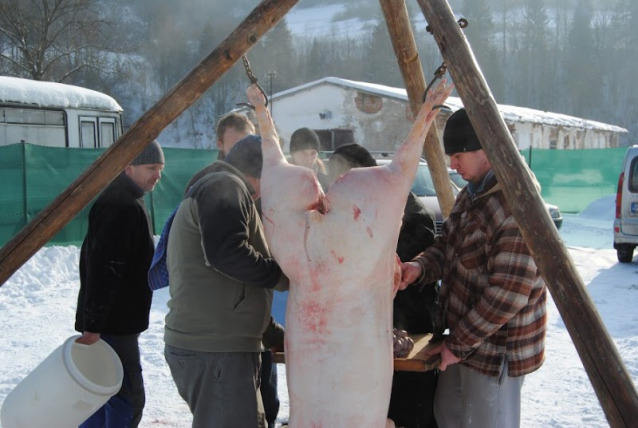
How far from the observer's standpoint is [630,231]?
35.7 feet

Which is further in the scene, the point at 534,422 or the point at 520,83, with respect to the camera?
the point at 520,83

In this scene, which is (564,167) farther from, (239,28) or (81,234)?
(239,28)

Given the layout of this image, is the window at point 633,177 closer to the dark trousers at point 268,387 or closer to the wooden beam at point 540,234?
the dark trousers at point 268,387

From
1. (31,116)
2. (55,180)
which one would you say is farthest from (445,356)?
(31,116)

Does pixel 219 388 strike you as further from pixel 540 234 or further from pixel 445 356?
pixel 540 234

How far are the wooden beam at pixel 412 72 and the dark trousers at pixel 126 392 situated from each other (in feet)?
6.72

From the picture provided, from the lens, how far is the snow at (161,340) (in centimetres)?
461

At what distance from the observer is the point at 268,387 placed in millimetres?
3691

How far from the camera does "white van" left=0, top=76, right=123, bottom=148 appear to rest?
1309 centimetres

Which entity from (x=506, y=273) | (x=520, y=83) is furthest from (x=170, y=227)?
(x=520, y=83)

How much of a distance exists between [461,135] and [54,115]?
523 inches

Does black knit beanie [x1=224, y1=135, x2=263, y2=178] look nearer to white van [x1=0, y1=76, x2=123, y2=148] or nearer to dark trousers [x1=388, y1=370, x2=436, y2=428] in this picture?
dark trousers [x1=388, y1=370, x2=436, y2=428]

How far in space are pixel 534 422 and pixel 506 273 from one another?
2.49m

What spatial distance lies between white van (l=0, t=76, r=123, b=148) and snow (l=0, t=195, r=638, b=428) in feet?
14.7
